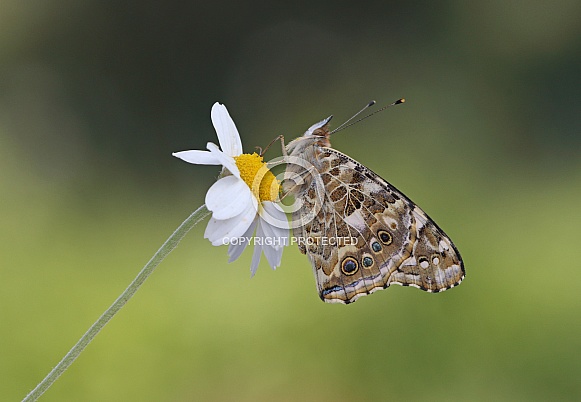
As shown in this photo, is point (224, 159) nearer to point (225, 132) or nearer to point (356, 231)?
point (225, 132)

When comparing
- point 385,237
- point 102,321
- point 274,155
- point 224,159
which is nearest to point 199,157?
point 224,159

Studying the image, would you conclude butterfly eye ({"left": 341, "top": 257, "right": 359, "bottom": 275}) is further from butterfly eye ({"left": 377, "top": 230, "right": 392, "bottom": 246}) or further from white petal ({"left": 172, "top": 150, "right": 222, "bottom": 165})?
white petal ({"left": 172, "top": 150, "right": 222, "bottom": 165})

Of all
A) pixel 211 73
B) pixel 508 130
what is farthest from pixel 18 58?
pixel 508 130

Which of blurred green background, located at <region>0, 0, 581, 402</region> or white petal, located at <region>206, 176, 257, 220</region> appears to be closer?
white petal, located at <region>206, 176, 257, 220</region>

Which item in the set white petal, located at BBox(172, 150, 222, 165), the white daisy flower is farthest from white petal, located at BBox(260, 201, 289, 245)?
white petal, located at BBox(172, 150, 222, 165)

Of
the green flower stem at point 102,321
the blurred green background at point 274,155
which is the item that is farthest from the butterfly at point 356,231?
the blurred green background at point 274,155

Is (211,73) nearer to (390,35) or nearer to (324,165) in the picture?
(390,35)

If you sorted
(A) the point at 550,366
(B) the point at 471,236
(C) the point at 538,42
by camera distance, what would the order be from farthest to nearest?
(C) the point at 538,42
(B) the point at 471,236
(A) the point at 550,366
